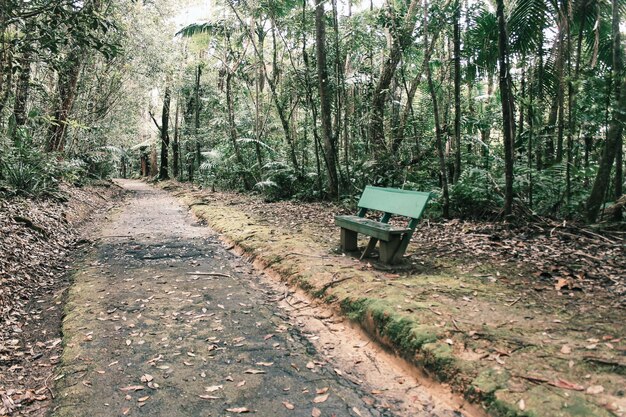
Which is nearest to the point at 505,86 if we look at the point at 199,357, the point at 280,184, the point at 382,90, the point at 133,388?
the point at 382,90

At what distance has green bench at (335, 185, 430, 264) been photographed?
16.8ft

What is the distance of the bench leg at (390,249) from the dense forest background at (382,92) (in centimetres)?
241

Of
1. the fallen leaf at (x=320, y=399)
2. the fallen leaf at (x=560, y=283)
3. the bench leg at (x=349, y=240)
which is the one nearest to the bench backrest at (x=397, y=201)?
the bench leg at (x=349, y=240)

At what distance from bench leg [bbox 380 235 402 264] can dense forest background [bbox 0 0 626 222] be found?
2405 millimetres

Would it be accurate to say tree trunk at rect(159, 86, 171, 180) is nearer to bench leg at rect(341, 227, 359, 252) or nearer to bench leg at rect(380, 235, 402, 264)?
bench leg at rect(341, 227, 359, 252)

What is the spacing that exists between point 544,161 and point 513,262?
5168 mm

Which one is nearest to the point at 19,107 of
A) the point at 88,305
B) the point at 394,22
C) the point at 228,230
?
the point at 228,230

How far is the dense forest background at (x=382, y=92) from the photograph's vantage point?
6.55 m

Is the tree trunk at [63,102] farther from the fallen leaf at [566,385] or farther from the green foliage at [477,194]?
the fallen leaf at [566,385]

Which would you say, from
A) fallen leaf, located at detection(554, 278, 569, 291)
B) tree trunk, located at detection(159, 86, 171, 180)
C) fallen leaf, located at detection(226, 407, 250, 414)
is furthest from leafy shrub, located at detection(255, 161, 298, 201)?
tree trunk, located at detection(159, 86, 171, 180)

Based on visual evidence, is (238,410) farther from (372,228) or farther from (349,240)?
(349,240)

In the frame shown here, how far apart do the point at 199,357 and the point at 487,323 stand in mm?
2362

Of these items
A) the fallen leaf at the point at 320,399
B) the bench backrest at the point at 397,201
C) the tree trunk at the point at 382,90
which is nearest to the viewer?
the fallen leaf at the point at 320,399

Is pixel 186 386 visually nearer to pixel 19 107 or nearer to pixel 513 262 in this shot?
pixel 513 262
